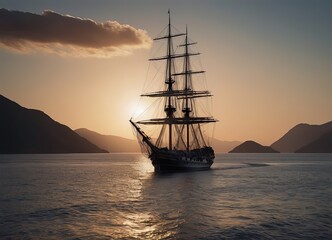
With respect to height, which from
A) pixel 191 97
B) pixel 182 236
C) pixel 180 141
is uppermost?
pixel 191 97

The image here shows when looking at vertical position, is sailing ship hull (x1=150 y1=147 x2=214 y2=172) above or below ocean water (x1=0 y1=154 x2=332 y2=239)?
above

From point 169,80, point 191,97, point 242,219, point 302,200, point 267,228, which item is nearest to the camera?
point 267,228

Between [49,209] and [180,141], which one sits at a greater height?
[180,141]

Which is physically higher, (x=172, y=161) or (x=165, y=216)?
(x=172, y=161)

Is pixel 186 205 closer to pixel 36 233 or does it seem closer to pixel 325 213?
pixel 325 213

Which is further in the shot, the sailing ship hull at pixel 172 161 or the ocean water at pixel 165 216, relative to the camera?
the sailing ship hull at pixel 172 161

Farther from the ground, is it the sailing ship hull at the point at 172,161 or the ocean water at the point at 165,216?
the sailing ship hull at the point at 172,161

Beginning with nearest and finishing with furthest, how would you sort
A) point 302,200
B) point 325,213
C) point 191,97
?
point 325,213
point 302,200
point 191,97

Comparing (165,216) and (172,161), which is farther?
(172,161)

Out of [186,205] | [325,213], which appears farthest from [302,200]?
[186,205]

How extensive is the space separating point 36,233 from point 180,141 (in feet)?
232

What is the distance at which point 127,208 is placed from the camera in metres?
35.0

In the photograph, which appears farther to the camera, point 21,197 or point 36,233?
point 21,197

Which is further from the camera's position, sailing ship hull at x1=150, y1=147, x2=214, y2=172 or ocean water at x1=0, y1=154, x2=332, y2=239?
sailing ship hull at x1=150, y1=147, x2=214, y2=172
